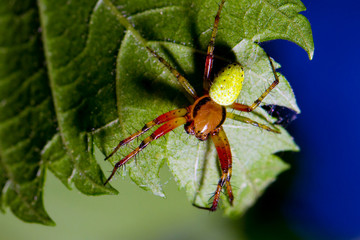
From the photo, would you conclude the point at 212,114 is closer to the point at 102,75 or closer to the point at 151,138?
the point at 151,138

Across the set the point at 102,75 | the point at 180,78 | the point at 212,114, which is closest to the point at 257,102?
the point at 212,114

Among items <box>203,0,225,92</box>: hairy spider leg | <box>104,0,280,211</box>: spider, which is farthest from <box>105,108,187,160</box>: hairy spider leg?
<box>203,0,225,92</box>: hairy spider leg

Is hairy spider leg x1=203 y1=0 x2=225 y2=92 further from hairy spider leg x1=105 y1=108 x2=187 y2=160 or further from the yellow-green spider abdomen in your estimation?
hairy spider leg x1=105 y1=108 x2=187 y2=160

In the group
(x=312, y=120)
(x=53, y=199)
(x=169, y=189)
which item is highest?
(x=53, y=199)

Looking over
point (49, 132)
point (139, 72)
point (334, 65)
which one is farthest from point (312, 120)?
point (49, 132)

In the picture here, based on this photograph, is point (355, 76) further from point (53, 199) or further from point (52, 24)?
point (53, 199)

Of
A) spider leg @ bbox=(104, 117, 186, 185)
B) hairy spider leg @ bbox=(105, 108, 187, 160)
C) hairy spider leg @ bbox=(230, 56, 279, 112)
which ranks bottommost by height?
hairy spider leg @ bbox=(230, 56, 279, 112)
